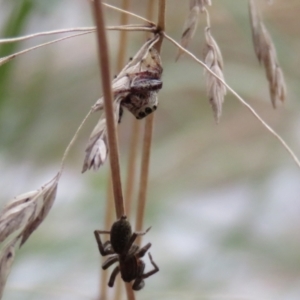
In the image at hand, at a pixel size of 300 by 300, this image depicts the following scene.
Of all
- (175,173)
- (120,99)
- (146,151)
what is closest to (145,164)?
(146,151)

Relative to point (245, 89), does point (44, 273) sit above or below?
below

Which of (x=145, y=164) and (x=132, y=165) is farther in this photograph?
(x=132, y=165)

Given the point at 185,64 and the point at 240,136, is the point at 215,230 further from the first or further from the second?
the point at 240,136

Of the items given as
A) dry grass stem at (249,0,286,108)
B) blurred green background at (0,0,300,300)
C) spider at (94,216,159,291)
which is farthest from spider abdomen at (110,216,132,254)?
blurred green background at (0,0,300,300)

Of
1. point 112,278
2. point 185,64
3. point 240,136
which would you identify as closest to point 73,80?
point 185,64

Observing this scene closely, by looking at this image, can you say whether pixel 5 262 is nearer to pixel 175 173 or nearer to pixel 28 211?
pixel 28 211

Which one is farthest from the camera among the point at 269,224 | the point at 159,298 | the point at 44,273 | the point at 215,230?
the point at 269,224
